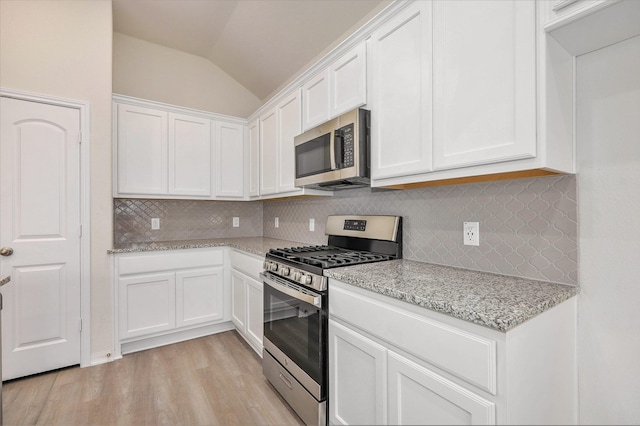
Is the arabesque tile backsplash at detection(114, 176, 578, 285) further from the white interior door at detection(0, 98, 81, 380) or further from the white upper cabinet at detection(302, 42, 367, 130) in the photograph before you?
the white interior door at detection(0, 98, 81, 380)

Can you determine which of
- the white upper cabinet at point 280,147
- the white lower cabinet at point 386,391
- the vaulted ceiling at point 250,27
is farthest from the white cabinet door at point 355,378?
the vaulted ceiling at point 250,27

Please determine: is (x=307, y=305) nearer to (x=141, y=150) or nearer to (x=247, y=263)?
(x=247, y=263)

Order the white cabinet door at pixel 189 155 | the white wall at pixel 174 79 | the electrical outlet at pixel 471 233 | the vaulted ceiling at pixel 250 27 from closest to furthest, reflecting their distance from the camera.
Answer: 1. the electrical outlet at pixel 471 233
2. the vaulted ceiling at pixel 250 27
3. the white cabinet door at pixel 189 155
4. the white wall at pixel 174 79

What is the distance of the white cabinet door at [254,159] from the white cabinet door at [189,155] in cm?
44

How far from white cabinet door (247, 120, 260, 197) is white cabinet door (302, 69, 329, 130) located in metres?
1.01

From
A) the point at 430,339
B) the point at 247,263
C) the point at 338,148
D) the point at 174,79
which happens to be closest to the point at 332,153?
the point at 338,148

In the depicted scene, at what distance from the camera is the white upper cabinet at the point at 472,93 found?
110 cm

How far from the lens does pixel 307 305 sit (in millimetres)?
1730

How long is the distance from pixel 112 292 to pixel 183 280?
56 cm

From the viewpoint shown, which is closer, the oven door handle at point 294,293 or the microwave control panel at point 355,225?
the oven door handle at point 294,293

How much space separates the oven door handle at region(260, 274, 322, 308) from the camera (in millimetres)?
1637

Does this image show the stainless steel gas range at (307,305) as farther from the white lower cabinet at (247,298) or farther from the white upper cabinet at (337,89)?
the white upper cabinet at (337,89)

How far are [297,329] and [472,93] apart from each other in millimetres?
1542

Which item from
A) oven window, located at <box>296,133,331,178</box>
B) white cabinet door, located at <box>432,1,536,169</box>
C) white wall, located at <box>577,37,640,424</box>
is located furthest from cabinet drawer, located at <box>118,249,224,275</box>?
white wall, located at <box>577,37,640,424</box>
